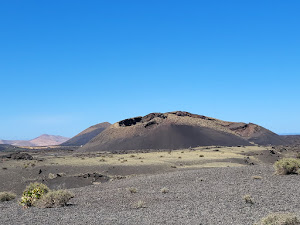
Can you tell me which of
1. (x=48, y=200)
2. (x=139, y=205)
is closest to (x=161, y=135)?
(x=48, y=200)

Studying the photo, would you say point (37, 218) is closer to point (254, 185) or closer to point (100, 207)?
point (100, 207)

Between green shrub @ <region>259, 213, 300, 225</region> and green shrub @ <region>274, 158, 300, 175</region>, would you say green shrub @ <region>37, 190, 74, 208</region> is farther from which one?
green shrub @ <region>274, 158, 300, 175</region>

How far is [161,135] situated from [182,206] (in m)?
83.4

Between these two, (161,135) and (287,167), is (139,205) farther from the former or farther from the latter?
(161,135)

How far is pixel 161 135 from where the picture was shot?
96.9 m

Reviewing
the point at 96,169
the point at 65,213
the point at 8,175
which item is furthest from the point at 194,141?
the point at 65,213

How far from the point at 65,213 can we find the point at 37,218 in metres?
1.21

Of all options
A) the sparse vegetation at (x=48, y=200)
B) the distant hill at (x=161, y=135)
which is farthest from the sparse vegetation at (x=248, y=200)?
the distant hill at (x=161, y=135)

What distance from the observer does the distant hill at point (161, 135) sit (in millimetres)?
93938

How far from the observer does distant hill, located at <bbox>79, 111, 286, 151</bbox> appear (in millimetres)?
93938

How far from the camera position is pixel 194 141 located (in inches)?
3725

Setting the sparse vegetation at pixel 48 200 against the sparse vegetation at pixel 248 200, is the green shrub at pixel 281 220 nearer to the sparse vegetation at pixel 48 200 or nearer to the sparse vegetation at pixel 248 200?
the sparse vegetation at pixel 248 200

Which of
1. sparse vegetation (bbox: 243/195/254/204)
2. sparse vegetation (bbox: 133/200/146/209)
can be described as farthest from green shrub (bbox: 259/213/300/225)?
sparse vegetation (bbox: 133/200/146/209)

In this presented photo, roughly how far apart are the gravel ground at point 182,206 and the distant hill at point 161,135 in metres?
72.3
